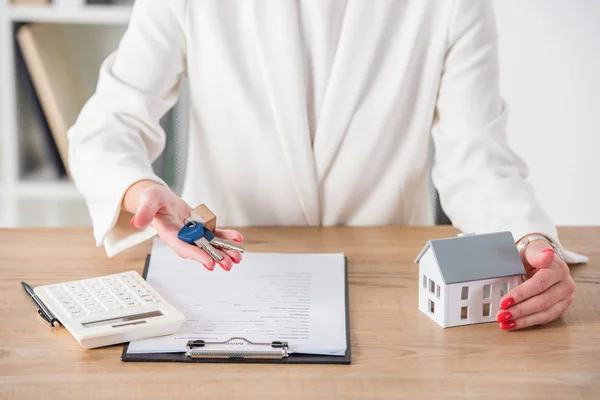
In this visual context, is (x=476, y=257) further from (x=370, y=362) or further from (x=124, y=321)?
(x=124, y=321)

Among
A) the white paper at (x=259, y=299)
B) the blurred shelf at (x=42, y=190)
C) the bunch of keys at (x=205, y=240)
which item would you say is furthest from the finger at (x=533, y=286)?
the blurred shelf at (x=42, y=190)

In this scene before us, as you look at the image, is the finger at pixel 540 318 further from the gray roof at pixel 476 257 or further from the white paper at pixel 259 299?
the white paper at pixel 259 299

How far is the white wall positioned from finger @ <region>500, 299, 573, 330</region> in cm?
157

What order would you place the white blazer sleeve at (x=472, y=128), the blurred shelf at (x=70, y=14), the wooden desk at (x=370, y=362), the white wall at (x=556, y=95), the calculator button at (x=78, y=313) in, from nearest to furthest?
1. the wooden desk at (x=370, y=362)
2. the calculator button at (x=78, y=313)
3. the white blazer sleeve at (x=472, y=128)
4. the blurred shelf at (x=70, y=14)
5. the white wall at (x=556, y=95)

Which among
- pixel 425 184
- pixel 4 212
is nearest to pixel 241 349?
pixel 425 184

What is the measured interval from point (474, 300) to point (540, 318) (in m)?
0.09

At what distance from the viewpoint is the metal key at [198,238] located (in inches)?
37.5

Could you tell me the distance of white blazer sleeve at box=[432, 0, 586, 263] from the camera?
1249 millimetres

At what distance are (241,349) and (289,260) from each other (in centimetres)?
29

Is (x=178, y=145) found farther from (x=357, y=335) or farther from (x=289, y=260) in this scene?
(x=357, y=335)

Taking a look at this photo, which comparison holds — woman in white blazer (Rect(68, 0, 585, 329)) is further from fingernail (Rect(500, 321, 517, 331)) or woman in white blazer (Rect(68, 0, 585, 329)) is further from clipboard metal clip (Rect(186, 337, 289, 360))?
clipboard metal clip (Rect(186, 337, 289, 360))

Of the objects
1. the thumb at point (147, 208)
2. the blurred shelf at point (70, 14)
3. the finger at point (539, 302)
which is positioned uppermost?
the thumb at point (147, 208)

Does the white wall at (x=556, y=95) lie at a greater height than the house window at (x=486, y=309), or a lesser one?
lesser

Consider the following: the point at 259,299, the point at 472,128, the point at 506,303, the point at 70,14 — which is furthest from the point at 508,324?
the point at 70,14
